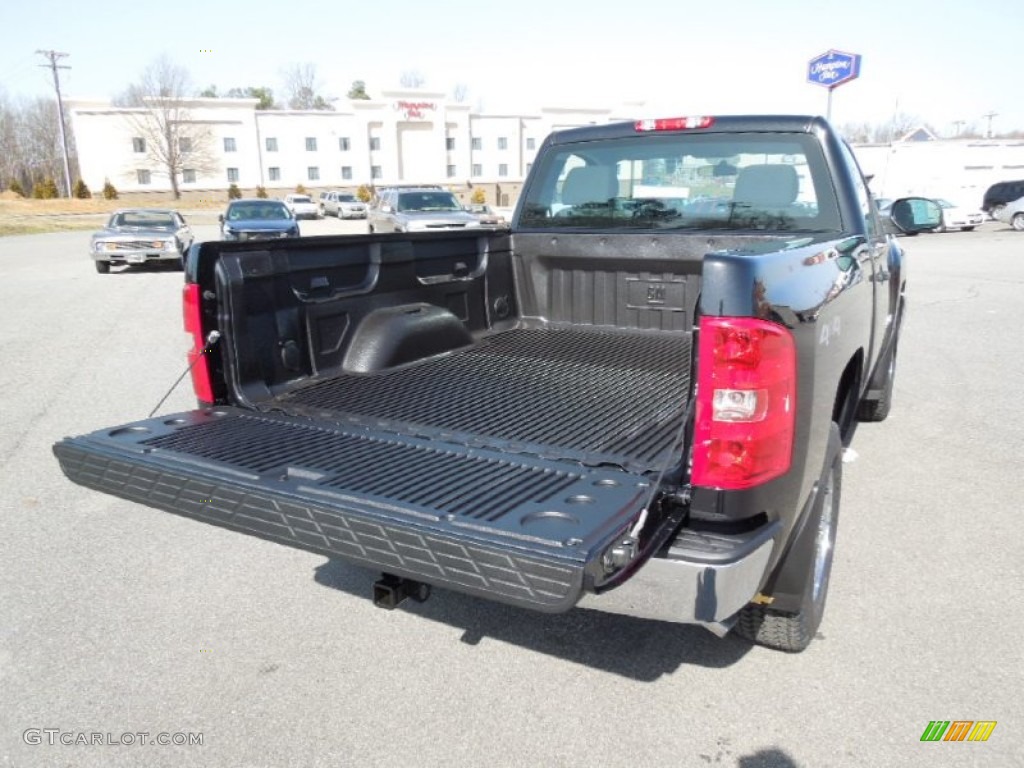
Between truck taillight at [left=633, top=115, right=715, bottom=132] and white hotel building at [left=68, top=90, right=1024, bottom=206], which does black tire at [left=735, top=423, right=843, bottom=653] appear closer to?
truck taillight at [left=633, top=115, right=715, bottom=132]

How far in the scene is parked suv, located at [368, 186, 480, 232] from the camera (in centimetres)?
2050

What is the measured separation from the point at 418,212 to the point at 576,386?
18665 millimetres

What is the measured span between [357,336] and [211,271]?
92 cm

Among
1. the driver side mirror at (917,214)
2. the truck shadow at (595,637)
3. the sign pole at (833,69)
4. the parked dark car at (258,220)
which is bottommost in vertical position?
the truck shadow at (595,637)

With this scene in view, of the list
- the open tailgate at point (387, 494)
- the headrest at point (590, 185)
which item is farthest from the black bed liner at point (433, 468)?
the headrest at point (590, 185)

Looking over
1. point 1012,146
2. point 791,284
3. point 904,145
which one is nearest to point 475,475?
point 791,284

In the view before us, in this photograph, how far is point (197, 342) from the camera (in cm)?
311

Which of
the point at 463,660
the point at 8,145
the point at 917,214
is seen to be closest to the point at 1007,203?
the point at 917,214

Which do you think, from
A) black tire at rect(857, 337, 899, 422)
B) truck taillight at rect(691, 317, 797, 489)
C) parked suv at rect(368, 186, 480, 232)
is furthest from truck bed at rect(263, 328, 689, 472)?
parked suv at rect(368, 186, 480, 232)

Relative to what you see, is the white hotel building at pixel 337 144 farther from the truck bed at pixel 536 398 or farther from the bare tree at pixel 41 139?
the truck bed at pixel 536 398

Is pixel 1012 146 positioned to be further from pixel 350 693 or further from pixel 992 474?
pixel 350 693

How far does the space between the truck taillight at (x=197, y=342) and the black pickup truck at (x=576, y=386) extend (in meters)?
0.01

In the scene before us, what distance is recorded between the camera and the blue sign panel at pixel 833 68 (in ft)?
87.0

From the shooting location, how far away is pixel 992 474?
4.94 metres
